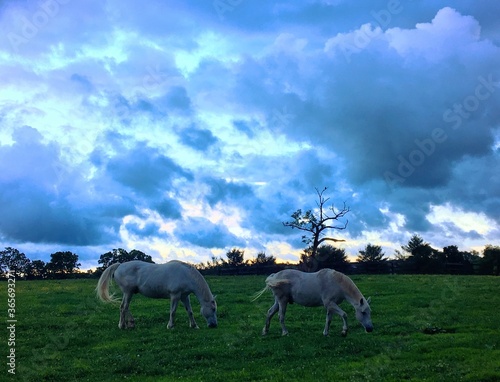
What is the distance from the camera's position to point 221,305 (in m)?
22.5

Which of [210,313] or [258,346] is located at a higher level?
[210,313]

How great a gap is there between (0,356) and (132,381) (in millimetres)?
5293

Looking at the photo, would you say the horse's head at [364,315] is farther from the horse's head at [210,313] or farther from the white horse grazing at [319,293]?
the horse's head at [210,313]

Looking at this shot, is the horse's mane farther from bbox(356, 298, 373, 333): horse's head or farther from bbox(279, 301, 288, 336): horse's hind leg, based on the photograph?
bbox(356, 298, 373, 333): horse's head

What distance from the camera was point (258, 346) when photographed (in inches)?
519

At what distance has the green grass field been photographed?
1066cm

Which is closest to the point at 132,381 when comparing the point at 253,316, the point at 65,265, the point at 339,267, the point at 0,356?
the point at 0,356

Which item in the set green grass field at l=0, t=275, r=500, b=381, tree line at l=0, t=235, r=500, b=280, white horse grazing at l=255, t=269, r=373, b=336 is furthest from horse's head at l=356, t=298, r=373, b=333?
tree line at l=0, t=235, r=500, b=280

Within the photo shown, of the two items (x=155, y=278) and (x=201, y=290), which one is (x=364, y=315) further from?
(x=155, y=278)

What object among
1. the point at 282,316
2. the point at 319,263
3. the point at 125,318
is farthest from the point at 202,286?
the point at 319,263

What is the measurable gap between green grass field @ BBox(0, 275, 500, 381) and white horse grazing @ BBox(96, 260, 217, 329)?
2.36 feet

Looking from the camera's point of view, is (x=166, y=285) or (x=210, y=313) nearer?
(x=210, y=313)

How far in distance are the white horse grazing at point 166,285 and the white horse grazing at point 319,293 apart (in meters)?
2.77

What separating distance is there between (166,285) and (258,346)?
5386 millimetres
